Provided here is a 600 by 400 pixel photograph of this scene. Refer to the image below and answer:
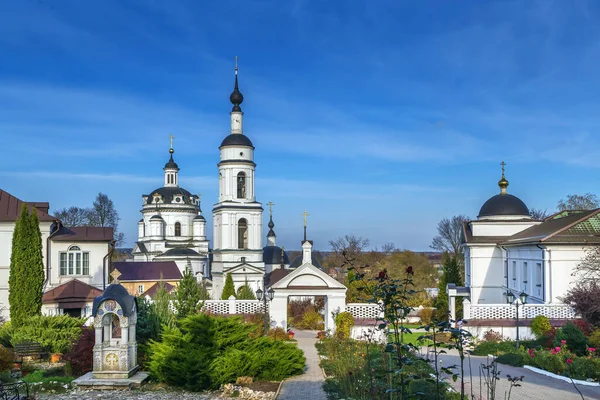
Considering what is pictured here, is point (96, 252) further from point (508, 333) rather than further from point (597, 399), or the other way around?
point (597, 399)

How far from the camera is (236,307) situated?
84.1 feet

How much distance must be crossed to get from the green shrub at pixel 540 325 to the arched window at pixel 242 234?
27.6 m

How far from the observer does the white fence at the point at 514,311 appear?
2222 cm

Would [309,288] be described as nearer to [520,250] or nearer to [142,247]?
[520,250]

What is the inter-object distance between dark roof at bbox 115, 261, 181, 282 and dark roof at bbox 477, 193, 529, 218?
25.3m

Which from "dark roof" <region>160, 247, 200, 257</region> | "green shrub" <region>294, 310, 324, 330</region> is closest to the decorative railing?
"green shrub" <region>294, 310, 324, 330</region>

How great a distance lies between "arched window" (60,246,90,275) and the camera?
25.7 m

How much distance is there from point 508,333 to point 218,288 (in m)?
28.0

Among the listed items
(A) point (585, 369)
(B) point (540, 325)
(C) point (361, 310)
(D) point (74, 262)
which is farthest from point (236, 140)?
(A) point (585, 369)

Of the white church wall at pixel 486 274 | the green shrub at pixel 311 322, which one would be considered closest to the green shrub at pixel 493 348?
the green shrub at pixel 311 322

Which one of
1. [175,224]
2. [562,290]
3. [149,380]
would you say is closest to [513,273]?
[562,290]

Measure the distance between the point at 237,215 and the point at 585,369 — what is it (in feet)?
110

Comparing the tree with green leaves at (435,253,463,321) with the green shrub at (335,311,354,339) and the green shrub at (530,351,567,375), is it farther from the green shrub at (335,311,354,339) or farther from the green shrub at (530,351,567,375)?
the green shrub at (530,351,567,375)

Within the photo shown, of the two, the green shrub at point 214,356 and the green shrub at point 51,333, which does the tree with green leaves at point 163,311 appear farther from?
the green shrub at point 51,333
